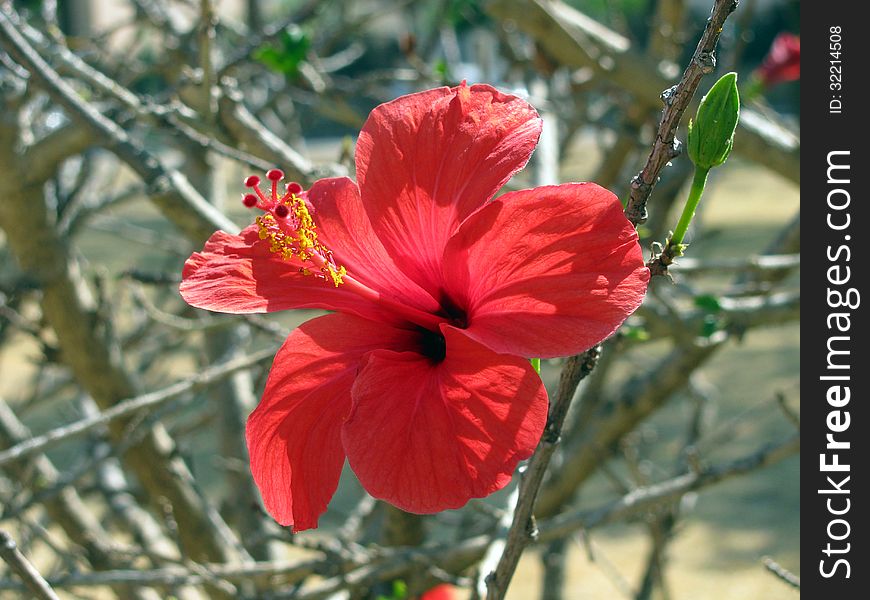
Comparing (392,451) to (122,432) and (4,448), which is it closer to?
(122,432)

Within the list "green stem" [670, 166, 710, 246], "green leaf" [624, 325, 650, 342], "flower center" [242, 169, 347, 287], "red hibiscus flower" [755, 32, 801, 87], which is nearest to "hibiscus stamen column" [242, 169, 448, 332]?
"flower center" [242, 169, 347, 287]

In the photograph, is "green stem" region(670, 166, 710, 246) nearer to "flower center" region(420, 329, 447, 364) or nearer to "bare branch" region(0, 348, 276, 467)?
"flower center" region(420, 329, 447, 364)

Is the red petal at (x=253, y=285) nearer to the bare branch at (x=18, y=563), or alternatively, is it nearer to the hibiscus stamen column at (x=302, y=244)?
the hibiscus stamen column at (x=302, y=244)

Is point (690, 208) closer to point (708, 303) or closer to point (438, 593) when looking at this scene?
point (708, 303)

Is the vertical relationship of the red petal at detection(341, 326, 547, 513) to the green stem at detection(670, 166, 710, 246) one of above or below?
below

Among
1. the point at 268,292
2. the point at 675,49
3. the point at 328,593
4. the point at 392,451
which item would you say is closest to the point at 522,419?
the point at 392,451

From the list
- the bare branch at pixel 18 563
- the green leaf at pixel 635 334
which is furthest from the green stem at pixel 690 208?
the bare branch at pixel 18 563
